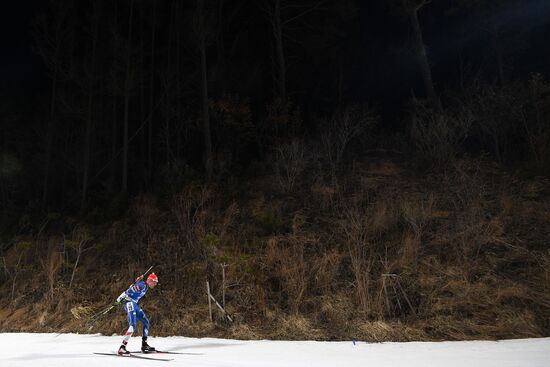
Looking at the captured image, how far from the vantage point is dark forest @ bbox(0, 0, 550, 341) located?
32.9 ft

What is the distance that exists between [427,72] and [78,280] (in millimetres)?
16042

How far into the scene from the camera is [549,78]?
69.5 ft

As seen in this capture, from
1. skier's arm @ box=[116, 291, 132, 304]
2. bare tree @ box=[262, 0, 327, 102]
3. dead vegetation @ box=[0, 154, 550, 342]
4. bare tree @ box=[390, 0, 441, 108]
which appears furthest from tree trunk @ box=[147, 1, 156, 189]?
skier's arm @ box=[116, 291, 132, 304]

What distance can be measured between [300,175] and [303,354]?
33.4 ft

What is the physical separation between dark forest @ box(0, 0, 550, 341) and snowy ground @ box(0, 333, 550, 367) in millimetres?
746

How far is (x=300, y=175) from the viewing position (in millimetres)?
17141

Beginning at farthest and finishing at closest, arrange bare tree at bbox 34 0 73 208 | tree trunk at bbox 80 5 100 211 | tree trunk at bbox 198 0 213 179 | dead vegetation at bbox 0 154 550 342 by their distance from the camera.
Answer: bare tree at bbox 34 0 73 208 < tree trunk at bbox 80 5 100 211 < tree trunk at bbox 198 0 213 179 < dead vegetation at bbox 0 154 550 342

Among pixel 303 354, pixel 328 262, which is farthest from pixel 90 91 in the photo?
pixel 303 354

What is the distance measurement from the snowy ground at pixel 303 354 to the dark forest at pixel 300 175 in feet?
2.45

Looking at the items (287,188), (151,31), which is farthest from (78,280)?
(151,31)

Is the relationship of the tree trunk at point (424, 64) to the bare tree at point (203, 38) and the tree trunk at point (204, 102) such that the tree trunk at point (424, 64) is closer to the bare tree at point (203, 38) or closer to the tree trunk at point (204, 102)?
the bare tree at point (203, 38)

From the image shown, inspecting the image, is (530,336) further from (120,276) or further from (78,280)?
(78,280)

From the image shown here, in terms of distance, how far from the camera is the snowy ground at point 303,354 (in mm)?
6625

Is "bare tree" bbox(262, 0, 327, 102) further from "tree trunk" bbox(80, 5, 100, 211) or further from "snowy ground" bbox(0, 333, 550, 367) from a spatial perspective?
"snowy ground" bbox(0, 333, 550, 367)
